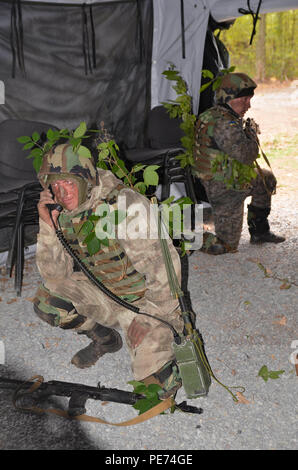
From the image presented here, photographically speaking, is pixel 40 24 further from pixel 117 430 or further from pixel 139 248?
pixel 117 430

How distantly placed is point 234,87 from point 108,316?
300cm

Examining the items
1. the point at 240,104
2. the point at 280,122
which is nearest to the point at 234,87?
the point at 240,104

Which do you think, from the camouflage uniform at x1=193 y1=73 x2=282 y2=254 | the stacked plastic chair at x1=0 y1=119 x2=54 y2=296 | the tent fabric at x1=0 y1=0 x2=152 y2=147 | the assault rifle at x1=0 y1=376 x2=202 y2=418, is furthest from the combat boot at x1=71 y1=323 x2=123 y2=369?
the tent fabric at x1=0 y1=0 x2=152 y2=147

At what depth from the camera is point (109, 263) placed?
2.96m

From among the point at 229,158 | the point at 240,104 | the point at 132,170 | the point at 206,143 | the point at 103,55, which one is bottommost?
the point at 229,158

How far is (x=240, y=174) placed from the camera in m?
4.97

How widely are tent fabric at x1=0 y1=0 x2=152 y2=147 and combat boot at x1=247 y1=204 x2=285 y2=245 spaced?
2002mm

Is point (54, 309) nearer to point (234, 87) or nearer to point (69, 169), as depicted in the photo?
point (69, 169)

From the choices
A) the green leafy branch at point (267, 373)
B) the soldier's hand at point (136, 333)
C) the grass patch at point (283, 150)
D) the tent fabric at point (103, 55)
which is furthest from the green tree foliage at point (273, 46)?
the soldier's hand at point (136, 333)

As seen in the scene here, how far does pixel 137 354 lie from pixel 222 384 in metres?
0.61

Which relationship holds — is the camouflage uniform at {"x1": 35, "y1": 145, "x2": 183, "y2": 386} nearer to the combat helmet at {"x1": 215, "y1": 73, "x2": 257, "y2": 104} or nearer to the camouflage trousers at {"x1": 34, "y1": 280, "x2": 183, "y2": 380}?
the camouflage trousers at {"x1": 34, "y1": 280, "x2": 183, "y2": 380}

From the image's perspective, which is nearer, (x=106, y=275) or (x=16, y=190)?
(x=106, y=275)

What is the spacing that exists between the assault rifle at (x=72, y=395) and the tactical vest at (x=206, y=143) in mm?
2891
